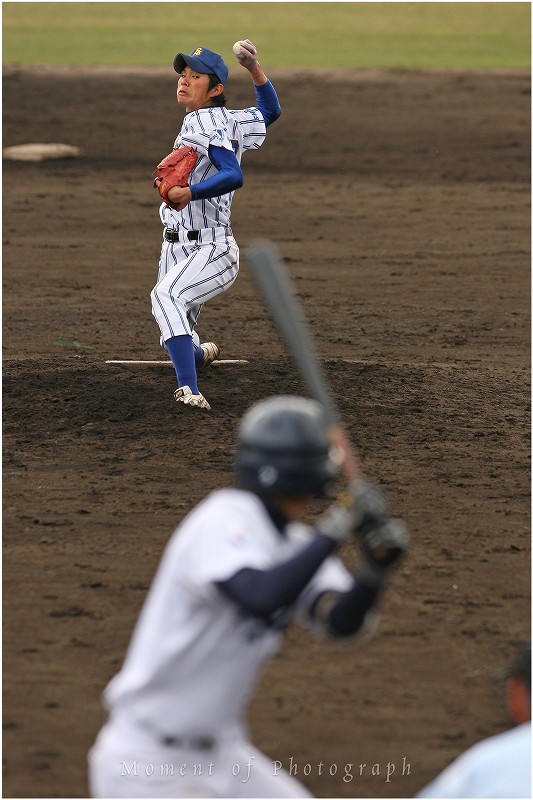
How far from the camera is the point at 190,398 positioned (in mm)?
7855

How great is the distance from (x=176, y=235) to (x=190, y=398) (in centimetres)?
108

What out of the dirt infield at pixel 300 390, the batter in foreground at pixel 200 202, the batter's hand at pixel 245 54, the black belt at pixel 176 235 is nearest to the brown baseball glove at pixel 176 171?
the batter in foreground at pixel 200 202

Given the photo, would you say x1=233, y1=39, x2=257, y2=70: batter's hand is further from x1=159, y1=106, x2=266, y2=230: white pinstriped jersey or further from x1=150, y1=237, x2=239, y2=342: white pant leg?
x1=150, y1=237, x2=239, y2=342: white pant leg

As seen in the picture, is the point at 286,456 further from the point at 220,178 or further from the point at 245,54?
the point at 245,54

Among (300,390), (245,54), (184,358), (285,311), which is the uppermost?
(285,311)

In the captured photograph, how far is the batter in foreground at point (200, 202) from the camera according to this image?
25.1ft

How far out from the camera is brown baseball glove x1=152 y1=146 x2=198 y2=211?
7633 mm

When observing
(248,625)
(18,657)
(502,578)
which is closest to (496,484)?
(502,578)

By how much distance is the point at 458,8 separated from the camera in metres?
30.2

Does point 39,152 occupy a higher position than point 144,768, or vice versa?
point 144,768

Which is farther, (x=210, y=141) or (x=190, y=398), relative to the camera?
(x=190, y=398)

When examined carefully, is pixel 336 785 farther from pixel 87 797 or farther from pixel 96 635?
pixel 96 635

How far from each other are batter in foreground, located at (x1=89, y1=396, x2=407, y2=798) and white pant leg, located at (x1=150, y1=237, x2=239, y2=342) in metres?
4.53

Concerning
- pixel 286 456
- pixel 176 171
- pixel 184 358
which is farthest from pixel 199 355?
pixel 286 456
